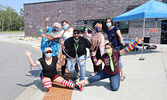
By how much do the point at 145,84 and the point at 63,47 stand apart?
8.59 feet

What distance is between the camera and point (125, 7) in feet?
58.1

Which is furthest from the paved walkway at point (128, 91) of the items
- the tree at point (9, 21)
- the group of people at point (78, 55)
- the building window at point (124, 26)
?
the tree at point (9, 21)

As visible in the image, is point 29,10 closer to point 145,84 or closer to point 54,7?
point 54,7

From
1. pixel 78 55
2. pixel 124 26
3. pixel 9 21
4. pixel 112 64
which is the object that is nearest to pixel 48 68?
pixel 78 55

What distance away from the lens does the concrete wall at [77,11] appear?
17.0 meters

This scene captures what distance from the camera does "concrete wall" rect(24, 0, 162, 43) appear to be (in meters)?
17.0

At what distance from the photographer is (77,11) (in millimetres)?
20969

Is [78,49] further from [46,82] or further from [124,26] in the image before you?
[124,26]

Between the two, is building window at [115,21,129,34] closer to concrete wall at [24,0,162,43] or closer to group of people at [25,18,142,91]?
concrete wall at [24,0,162,43]

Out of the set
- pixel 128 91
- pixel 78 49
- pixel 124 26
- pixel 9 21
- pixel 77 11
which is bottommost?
pixel 128 91

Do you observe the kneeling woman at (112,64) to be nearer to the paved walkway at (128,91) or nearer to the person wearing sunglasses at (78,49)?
the paved walkway at (128,91)

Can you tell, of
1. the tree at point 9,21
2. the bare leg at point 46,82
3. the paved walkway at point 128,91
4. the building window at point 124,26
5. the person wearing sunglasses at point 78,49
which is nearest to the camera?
the paved walkway at point 128,91

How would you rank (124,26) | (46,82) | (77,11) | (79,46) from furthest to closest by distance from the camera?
(77,11) → (124,26) → (79,46) → (46,82)

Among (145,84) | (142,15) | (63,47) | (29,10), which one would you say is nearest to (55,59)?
(63,47)
